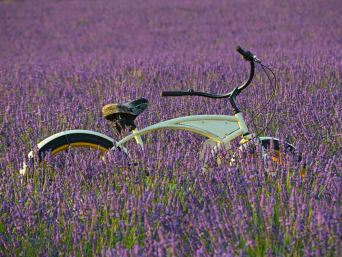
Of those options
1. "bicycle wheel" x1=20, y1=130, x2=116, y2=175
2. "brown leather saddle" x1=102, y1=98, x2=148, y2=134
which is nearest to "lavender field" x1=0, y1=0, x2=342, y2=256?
"bicycle wheel" x1=20, y1=130, x2=116, y2=175

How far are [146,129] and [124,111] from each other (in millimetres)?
146

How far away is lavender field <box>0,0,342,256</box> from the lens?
1.77m

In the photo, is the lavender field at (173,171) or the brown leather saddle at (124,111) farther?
the brown leather saddle at (124,111)

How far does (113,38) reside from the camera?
9891 mm

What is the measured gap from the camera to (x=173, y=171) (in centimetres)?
228

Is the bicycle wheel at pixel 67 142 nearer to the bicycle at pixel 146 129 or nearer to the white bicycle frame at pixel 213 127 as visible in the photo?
the bicycle at pixel 146 129

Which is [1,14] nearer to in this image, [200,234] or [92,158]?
[92,158]

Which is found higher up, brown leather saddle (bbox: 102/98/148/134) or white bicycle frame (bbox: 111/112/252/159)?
brown leather saddle (bbox: 102/98/148/134)

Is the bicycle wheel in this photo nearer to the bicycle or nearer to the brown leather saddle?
the bicycle

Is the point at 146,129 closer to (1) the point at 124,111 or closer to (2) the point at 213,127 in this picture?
(1) the point at 124,111

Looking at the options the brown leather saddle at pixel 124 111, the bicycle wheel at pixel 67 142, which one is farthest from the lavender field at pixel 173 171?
the brown leather saddle at pixel 124 111

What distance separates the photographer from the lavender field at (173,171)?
1772 millimetres

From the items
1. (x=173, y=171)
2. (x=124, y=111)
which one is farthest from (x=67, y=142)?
(x=173, y=171)

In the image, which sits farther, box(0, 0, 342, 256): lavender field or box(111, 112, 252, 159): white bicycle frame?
box(111, 112, 252, 159): white bicycle frame
